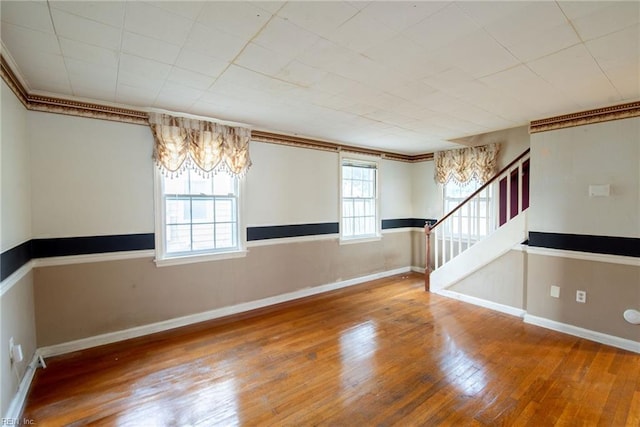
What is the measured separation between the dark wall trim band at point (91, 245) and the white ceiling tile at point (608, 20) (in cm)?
393

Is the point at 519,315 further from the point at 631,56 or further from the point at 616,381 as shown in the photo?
the point at 631,56

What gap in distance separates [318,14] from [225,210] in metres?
2.75

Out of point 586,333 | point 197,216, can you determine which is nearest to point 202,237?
point 197,216

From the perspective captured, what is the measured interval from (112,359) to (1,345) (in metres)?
1.02

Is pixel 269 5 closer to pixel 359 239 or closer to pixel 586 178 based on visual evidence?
pixel 586 178

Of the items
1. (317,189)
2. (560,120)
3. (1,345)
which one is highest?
(560,120)

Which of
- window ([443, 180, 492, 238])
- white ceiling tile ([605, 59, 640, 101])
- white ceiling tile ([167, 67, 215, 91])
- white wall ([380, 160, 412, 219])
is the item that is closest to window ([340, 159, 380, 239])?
white wall ([380, 160, 412, 219])

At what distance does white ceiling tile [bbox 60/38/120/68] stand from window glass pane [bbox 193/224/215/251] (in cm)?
194

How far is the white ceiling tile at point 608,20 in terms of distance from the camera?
1.52m

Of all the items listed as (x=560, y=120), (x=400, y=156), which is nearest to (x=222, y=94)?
(x=560, y=120)

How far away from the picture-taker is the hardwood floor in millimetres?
2025

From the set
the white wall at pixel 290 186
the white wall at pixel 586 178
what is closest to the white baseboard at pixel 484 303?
the white wall at pixel 586 178

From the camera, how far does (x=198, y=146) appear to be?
11.2 ft

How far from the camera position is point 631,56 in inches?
79.2
